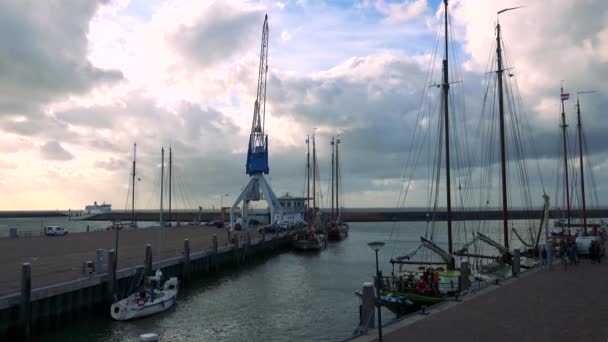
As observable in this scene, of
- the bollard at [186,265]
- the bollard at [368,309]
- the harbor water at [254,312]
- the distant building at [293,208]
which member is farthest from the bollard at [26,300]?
the distant building at [293,208]

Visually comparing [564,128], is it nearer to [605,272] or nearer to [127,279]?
[605,272]

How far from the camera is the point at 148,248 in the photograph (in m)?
27.6

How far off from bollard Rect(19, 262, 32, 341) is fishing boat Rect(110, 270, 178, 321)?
4001mm

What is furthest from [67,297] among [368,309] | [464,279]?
[464,279]

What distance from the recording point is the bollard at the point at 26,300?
1858 centimetres

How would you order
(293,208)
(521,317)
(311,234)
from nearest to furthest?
(521,317) → (311,234) → (293,208)

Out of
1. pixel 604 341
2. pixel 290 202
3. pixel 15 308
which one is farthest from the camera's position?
pixel 290 202

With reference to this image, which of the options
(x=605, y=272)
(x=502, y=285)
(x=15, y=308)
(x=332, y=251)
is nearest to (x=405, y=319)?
(x=502, y=285)

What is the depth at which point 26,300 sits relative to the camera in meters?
18.8

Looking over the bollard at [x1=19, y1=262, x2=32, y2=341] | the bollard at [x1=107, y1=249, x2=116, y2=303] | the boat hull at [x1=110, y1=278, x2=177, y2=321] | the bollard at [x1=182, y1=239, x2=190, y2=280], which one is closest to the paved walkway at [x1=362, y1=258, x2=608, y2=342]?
the bollard at [x1=19, y1=262, x2=32, y2=341]

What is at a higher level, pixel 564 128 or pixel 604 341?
pixel 564 128

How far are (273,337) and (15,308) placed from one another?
10.1m

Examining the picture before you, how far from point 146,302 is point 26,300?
5.91 meters

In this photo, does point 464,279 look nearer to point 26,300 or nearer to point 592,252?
point 592,252
